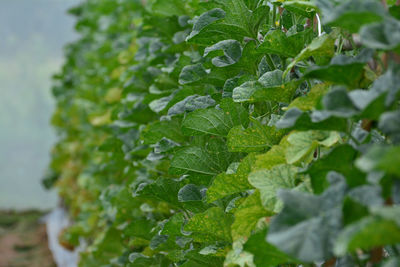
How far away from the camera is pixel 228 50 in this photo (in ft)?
2.87

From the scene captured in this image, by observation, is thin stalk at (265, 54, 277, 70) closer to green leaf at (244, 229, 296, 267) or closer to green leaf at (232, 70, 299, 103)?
green leaf at (232, 70, 299, 103)

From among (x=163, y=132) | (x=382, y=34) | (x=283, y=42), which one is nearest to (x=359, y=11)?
(x=382, y=34)

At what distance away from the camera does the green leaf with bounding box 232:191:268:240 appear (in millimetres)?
683

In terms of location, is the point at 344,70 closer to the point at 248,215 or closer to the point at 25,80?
the point at 248,215

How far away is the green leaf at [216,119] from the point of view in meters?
0.85

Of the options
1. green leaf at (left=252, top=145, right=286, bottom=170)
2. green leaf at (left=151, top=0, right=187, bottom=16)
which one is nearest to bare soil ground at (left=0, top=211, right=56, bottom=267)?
green leaf at (left=151, top=0, right=187, bottom=16)

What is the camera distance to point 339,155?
22.3 inches

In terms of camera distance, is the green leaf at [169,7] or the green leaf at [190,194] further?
the green leaf at [169,7]

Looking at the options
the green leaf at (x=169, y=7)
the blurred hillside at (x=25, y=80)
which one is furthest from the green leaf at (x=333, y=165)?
the blurred hillside at (x=25, y=80)

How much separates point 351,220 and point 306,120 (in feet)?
0.49

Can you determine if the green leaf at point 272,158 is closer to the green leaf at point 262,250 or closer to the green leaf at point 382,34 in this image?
the green leaf at point 262,250

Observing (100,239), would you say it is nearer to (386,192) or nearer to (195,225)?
(195,225)

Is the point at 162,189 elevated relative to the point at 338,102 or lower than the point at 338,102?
lower

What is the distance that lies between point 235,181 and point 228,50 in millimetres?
261
